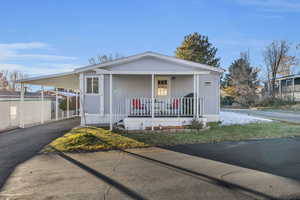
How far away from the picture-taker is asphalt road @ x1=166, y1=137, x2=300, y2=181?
14.6 feet

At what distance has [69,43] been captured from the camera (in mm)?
22312

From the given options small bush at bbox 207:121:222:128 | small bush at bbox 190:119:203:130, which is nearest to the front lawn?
small bush at bbox 190:119:203:130

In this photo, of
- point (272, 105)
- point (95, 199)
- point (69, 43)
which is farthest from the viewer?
point (272, 105)

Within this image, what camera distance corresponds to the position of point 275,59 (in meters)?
34.1

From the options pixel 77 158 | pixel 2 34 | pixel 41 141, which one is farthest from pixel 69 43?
pixel 77 158

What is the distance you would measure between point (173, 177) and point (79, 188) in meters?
1.80

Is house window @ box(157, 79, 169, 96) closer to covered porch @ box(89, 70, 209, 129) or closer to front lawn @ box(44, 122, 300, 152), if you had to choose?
covered porch @ box(89, 70, 209, 129)

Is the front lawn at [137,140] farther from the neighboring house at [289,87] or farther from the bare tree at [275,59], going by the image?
the bare tree at [275,59]

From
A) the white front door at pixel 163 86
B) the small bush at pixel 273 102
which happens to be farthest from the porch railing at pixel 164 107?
the small bush at pixel 273 102

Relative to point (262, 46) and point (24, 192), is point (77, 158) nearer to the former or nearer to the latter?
point (24, 192)

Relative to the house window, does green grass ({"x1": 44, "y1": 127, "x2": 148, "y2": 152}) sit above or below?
below

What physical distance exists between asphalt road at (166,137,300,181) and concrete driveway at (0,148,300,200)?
1.42 ft

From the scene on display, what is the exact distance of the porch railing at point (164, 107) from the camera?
9766 mm

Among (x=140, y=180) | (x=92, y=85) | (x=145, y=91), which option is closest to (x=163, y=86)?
(x=145, y=91)
